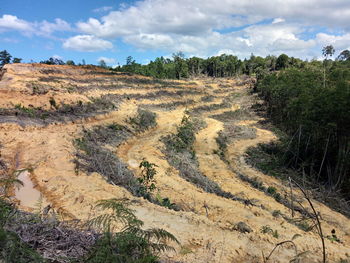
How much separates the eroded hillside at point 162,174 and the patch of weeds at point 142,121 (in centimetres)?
22

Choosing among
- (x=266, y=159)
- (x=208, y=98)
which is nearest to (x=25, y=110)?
(x=266, y=159)

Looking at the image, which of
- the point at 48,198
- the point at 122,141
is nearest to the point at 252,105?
the point at 122,141

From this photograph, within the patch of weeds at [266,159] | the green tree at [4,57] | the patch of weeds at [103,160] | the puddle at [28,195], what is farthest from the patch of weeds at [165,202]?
the green tree at [4,57]

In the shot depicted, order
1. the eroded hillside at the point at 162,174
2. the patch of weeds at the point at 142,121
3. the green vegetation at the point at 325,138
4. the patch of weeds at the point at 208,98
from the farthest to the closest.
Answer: the patch of weeds at the point at 208,98 < the patch of weeds at the point at 142,121 < the green vegetation at the point at 325,138 < the eroded hillside at the point at 162,174

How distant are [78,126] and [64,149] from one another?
227 inches

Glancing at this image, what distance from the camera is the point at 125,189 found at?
31.6 feet

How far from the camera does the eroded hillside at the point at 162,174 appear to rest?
6.91 m

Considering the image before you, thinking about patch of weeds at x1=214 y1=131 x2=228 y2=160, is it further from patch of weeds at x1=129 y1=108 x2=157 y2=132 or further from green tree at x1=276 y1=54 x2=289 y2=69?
green tree at x1=276 y1=54 x2=289 y2=69

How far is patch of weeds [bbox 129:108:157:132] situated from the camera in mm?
23116

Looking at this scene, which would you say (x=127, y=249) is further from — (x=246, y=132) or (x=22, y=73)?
(x=22, y=73)

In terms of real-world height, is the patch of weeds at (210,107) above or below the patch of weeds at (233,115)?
above

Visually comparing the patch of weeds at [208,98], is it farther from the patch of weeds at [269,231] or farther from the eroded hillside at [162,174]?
the patch of weeds at [269,231]

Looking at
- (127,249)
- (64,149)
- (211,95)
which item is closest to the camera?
(127,249)

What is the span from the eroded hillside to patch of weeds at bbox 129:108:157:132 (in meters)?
0.22
